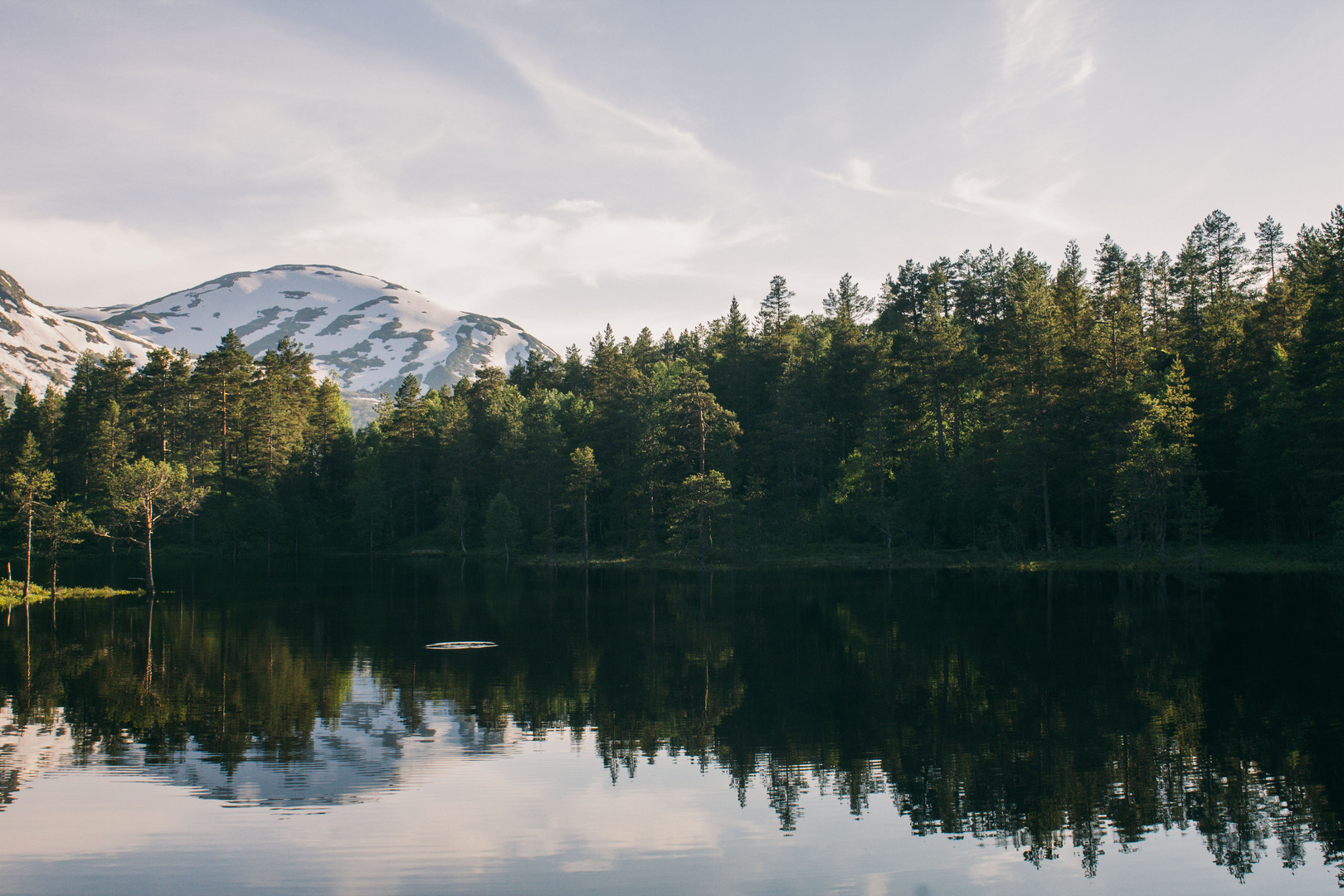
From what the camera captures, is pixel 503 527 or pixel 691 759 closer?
pixel 691 759

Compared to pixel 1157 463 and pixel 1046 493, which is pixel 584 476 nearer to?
pixel 1046 493

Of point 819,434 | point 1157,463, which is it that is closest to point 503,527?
point 819,434

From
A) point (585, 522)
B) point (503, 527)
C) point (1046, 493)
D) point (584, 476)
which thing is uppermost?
point (584, 476)

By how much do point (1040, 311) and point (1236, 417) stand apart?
17.7 meters

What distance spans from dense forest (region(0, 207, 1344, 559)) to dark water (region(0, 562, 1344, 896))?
97.7ft

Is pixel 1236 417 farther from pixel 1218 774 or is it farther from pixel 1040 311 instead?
pixel 1218 774

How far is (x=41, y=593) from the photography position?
53.7 meters

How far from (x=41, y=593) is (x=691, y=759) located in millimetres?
53894

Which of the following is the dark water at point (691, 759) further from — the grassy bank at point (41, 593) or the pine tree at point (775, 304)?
the pine tree at point (775, 304)

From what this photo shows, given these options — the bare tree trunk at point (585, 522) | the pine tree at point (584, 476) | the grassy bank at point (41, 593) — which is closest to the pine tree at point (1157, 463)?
the pine tree at point (584, 476)

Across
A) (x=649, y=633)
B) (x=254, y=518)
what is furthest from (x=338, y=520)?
(x=649, y=633)

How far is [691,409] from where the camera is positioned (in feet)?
275

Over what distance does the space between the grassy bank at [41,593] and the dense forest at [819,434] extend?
14.5ft

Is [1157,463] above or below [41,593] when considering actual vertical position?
above
